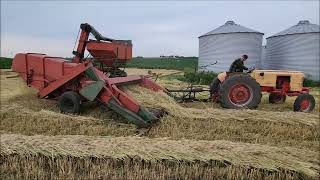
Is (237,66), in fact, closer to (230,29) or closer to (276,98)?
(276,98)

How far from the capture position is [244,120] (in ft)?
26.3

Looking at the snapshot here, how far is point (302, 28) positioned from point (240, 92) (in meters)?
17.6

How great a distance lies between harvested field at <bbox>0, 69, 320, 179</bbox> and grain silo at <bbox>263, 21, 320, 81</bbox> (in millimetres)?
16886

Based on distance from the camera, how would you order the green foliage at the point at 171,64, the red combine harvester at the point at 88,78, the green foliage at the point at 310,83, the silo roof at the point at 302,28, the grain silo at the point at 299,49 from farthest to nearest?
1. the green foliage at the point at 171,64
2. the silo roof at the point at 302,28
3. the grain silo at the point at 299,49
4. the green foliage at the point at 310,83
5. the red combine harvester at the point at 88,78

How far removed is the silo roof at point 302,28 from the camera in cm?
2475

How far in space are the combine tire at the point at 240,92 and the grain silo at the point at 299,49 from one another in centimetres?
1573

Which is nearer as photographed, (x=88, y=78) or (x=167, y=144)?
(x=167, y=144)

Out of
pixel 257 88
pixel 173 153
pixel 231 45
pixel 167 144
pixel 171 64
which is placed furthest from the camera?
pixel 171 64

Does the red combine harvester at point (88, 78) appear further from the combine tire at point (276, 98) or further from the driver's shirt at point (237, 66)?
the combine tire at point (276, 98)

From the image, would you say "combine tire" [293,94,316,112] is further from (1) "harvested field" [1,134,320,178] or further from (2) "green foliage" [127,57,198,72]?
(2) "green foliage" [127,57,198,72]

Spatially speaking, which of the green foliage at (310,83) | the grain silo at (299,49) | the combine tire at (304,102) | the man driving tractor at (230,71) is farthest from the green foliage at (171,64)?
the combine tire at (304,102)

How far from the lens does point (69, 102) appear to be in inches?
339

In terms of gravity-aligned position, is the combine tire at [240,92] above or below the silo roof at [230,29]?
below

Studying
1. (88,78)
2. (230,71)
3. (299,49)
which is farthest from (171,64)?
(88,78)
